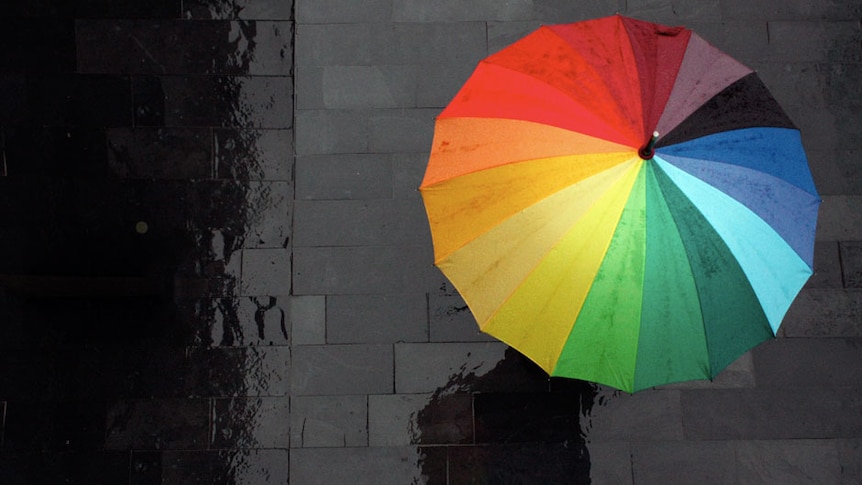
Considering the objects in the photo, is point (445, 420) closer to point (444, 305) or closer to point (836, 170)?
point (444, 305)

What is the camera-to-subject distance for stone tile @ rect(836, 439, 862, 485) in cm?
570

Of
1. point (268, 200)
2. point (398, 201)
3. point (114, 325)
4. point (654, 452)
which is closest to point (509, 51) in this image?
point (398, 201)

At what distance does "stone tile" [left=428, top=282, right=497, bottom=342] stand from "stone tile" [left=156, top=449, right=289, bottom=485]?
1.52 meters

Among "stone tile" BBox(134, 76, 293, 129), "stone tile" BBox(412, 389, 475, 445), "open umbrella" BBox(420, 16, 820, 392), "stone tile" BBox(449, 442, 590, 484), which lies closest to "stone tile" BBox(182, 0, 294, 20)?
"stone tile" BBox(134, 76, 293, 129)

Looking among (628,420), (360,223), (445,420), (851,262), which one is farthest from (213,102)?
(851,262)

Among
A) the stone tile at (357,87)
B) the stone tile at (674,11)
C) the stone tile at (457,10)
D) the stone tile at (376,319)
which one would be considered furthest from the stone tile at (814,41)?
the stone tile at (376,319)

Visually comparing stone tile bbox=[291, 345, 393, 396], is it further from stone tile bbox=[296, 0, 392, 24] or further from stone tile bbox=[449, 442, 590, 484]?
stone tile bbox=[296, 0, 392, 24]

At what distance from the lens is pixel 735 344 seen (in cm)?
397

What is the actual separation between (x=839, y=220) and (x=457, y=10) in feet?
11.8

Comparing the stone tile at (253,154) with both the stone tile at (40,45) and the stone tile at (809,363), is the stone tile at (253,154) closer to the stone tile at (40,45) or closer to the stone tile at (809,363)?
the stone tile at (40,45)

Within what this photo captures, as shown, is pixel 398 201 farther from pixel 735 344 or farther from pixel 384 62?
pixel 735 344

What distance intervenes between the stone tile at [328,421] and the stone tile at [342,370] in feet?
0.23

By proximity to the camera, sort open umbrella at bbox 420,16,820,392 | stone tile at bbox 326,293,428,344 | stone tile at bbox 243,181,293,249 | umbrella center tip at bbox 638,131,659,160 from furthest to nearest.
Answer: stone tile at bbox 243,181,293,249 < stone tile at bbox 326,293,428,344 < open umbrella at bbox 420,16,820,392 < umbrella center tip at bbox 638,131,659,160

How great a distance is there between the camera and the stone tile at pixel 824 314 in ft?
19.2
